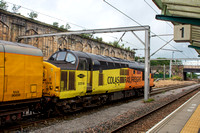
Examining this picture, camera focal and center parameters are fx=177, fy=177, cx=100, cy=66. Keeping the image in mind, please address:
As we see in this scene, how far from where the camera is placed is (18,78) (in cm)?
752

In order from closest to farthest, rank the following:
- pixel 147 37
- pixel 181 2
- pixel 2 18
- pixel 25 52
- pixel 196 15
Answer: pixel 181 2
pixel 25 52
pixel 196 15
pixel 147 37
pixel 2 18

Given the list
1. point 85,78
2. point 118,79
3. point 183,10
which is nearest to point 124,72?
point 118,79

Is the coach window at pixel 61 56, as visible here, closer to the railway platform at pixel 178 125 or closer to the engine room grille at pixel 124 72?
the engine room grille at pixel 124 72

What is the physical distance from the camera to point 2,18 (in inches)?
731

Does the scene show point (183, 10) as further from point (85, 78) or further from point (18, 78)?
point (18, 78)

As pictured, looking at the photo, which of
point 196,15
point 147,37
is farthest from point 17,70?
point 147,37

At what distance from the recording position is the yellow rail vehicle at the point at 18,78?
7.04 meters

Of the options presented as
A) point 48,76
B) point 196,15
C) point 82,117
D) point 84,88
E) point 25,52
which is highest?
point 196,15

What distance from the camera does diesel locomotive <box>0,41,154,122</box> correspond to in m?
7.25

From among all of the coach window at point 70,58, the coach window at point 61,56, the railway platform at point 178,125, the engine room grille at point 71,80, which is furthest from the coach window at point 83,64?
the railway platform at point 178,125

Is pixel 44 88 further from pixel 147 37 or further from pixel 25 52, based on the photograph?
pixel 147 37

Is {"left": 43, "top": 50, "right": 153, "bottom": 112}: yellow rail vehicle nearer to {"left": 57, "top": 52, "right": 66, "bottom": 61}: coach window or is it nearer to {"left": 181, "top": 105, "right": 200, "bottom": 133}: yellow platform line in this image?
{"left": 57, "top": 52, "right": 66, "bottom": 61}: coach window

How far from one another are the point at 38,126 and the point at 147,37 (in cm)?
1198

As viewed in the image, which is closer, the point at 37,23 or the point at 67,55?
the point at 67,55
